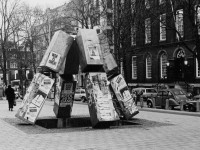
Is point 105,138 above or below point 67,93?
below

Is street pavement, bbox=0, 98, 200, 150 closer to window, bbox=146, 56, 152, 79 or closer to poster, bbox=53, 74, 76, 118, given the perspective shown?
poster, bbox=53, 74, 76, 118

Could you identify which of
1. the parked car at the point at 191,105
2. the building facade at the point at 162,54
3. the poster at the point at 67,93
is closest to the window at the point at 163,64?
the building facade at the point at 162,54

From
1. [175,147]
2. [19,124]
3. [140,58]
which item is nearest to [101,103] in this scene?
[19,124]

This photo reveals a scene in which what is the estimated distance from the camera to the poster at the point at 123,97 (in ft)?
55.3

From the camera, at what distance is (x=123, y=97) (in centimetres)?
1686

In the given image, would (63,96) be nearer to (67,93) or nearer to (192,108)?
(67,93)

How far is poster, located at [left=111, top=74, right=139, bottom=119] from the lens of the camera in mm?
16844

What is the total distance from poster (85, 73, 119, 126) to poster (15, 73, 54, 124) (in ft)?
5.63

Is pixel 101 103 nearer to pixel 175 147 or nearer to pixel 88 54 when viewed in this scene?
pixel 88 54

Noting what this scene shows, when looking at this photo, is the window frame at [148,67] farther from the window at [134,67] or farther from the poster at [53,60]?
the poster at [53,60]

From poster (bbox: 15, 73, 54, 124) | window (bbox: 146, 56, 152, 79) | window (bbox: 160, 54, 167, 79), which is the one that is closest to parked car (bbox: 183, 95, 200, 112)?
poster (bbox: 15, 73, 54, 124)

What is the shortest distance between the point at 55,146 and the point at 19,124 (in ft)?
19.5

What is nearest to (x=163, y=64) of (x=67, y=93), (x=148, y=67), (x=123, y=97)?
(x=148, y=67)

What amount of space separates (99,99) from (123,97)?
229cm
